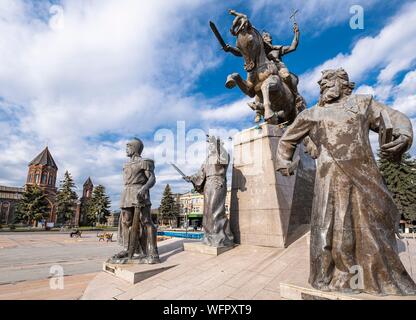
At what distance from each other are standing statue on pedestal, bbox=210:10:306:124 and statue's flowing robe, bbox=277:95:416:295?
13.2 ft

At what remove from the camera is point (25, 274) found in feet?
23.9

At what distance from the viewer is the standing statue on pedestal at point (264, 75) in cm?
680

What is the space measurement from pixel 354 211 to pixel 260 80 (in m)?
5.58

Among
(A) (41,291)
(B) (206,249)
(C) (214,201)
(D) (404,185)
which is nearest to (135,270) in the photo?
(B) (206,249)

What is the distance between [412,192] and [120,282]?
32.3 meters

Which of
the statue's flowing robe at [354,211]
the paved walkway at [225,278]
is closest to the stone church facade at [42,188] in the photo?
the paved walkway at [225,278]

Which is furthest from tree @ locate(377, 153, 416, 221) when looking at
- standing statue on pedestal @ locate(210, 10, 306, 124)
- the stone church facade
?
the stone church facade

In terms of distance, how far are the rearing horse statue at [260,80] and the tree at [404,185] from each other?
2355cm

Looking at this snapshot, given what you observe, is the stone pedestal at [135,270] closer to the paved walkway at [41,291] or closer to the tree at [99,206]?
the paved walkway at [41,291]

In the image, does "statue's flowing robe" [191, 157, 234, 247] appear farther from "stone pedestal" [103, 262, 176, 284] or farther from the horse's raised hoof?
the horse's raised hoof

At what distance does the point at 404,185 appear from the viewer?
87.8ft

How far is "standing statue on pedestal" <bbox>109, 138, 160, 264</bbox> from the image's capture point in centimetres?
571
